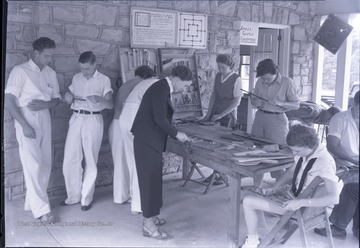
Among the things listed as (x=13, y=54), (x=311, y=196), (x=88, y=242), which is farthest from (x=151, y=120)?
(x=13, y=54)

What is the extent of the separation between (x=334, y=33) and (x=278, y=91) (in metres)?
1.03

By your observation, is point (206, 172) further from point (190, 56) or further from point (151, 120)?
point (151, 120)

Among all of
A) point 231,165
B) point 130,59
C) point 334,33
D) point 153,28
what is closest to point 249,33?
point 153,28

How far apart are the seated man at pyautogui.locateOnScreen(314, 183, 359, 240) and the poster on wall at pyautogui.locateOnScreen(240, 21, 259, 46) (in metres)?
1.85

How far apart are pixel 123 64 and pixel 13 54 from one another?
2.95ft

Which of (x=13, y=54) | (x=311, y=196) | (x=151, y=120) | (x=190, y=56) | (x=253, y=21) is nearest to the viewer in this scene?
(x=311, y=196)

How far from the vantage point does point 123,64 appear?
3529mm

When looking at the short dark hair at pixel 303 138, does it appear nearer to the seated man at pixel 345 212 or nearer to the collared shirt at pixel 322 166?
the collared shirt at pixel 322 166

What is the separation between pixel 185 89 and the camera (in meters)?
4.09

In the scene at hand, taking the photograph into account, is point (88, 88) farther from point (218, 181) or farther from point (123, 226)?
point (218, 181)

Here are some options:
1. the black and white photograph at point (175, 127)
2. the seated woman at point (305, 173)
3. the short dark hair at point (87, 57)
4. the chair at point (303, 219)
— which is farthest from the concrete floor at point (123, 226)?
the short dark hair at point (87, 57)

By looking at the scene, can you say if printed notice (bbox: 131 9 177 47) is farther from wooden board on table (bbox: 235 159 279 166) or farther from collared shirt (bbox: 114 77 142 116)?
wooden board on table (bbox: 235 159 279 166)

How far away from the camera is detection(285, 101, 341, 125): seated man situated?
2.41 m

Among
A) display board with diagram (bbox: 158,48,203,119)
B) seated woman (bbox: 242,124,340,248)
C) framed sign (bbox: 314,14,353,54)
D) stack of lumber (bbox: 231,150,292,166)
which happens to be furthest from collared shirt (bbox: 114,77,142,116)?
framed sign (bbox: 314,14,353,54)
